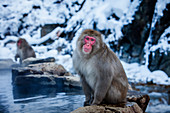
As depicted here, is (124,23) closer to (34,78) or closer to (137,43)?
(137,43)

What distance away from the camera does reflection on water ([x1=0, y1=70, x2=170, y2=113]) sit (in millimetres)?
2090

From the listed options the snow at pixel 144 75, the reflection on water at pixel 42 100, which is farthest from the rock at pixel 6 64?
the snow at pixel 144 75

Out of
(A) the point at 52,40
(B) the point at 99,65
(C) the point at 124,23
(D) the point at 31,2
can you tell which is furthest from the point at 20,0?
(B) the point at 99,65

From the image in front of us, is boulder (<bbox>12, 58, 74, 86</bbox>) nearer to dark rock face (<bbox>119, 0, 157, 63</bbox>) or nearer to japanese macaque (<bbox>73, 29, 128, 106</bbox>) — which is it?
japanese macaque (<bbox>73, 29, 128, 106</bbox>)

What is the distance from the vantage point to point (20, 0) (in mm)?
7746

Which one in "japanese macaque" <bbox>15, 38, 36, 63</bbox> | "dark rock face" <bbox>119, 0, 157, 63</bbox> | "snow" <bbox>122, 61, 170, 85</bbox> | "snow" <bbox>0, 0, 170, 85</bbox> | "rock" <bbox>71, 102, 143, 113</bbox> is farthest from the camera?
"dark rock face" <bbox>119, 0, 157, 63</bbox>

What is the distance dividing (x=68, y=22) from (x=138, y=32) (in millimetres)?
3370

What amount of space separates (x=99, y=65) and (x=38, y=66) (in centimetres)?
248

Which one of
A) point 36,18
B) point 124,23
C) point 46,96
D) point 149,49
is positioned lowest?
point 46,96

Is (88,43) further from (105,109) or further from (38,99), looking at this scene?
(38,99)

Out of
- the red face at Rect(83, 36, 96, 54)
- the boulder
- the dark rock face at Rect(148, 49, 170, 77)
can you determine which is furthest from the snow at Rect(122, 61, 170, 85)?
the red face at Rect(83, 36, 96, 54)

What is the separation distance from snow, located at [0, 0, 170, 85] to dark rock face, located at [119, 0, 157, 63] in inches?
7.3

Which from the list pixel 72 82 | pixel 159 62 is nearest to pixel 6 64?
pixel 72 82

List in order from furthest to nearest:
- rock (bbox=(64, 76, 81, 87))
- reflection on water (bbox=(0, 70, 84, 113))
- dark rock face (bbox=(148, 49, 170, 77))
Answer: dark rock face (bbox=(148, 49, 170, 77)) < rock (bbox=(64, 76, 81, 87)) < reflection on water (bbox=(0, 70, 84, 113))
